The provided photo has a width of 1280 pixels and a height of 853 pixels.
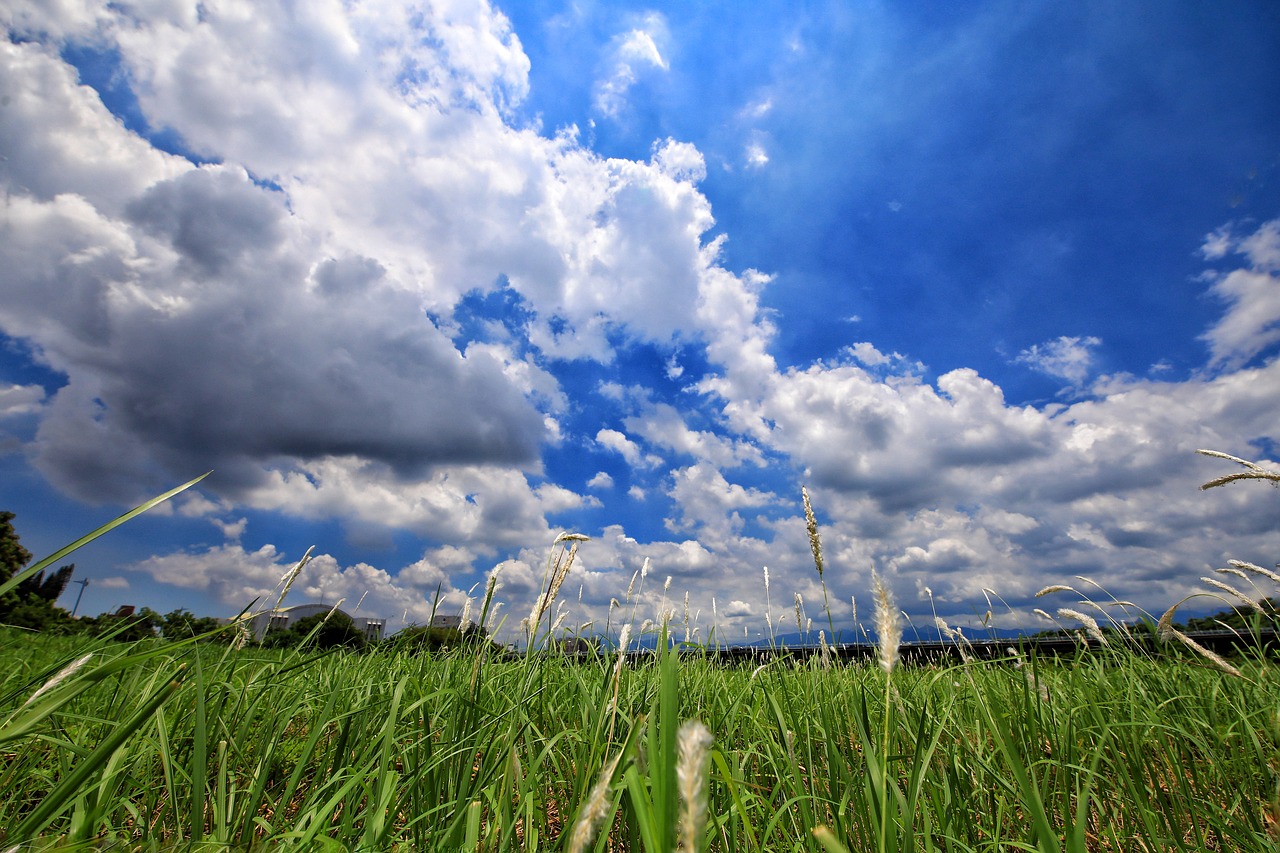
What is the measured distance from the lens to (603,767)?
1.79 metres

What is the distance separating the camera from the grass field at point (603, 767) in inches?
60.1

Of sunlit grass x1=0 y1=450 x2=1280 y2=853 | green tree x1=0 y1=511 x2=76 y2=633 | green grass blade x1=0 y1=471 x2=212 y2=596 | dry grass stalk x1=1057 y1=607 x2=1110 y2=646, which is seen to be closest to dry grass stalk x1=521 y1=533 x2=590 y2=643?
sunlit grass x1=0 y1=450 x2=1280 y2=853

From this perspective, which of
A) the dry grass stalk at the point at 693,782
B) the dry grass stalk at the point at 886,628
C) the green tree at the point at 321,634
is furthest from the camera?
the green tree at the point at 321,634

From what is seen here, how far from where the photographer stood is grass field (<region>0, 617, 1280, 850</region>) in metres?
1.53

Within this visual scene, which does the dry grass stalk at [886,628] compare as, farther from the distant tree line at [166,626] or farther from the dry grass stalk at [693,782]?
the distant tree line at [166,626]

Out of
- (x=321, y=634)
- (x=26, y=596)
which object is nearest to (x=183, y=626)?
(x=321, y=634)

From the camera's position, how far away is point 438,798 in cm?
222

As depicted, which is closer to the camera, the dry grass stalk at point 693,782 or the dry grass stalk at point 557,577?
the dry grass stalk at point 693,782

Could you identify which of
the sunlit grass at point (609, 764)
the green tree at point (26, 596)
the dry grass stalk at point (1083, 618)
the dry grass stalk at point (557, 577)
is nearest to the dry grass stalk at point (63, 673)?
the sunlit grass at point (609, 764)

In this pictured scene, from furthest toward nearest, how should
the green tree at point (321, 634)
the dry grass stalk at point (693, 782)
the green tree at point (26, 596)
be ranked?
the green tree at point (26, 596)
the green tree at point (321, 634)
the dry grass stalk at point (693, 782)

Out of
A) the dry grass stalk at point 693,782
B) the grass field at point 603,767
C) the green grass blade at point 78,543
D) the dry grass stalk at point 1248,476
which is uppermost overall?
the dry grass stalk at point 1248,476

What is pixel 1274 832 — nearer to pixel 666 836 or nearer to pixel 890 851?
pixel 890 851

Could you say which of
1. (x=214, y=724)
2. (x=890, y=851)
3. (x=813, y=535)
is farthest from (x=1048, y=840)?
(x=214, y=724)

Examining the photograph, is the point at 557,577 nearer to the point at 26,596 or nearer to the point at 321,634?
the point at 321,634
